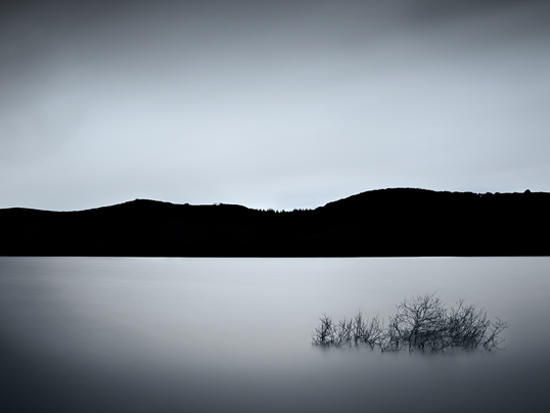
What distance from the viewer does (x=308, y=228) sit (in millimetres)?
137875

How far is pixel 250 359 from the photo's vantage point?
16141 mm

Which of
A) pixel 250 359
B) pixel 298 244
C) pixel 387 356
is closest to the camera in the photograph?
pixel 387 356

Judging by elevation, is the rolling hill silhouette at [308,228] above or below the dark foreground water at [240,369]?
above

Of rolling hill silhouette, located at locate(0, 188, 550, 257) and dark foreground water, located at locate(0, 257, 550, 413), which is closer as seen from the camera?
dark foreground water, located at locate(0, 257, 550, 413)

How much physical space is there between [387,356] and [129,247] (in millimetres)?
145910

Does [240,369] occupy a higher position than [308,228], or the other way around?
[308,228]

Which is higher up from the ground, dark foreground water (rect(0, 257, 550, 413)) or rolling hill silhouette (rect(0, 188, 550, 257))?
rolling hill silhouette (rect(0, 188, 550, 257))

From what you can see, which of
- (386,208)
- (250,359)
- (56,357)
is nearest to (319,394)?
Answer: (250,359)

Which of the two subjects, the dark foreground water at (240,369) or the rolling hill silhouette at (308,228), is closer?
the dark foreground water at (240,369)

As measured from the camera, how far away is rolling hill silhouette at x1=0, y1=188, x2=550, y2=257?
415ft

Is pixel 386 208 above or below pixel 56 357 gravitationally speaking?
above

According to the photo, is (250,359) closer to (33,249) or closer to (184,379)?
(184,379)

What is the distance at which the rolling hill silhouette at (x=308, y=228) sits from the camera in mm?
126438

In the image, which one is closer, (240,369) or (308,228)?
(240,369)
